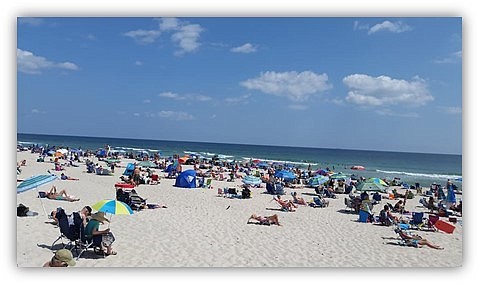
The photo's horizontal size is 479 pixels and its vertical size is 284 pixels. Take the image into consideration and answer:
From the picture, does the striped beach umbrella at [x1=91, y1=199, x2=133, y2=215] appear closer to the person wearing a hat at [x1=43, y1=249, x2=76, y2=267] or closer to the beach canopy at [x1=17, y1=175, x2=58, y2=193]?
the person wearing a hat at [x1=43, y1=249, x2=76, y2=267]

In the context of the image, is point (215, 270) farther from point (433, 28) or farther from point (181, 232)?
point (433, 28)

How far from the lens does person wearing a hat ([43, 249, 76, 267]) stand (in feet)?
22.2

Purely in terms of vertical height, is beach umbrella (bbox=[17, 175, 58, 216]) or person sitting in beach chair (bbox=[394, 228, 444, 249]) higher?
beach umbrella (bbox=[17, 175, 58, 216])

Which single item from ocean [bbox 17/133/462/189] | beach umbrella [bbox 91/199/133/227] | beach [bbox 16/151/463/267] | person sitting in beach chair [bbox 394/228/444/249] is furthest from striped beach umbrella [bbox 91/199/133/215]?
person sitting in beach chair [bbox 394/228/444/249]

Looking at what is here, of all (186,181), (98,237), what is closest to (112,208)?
(98,237)

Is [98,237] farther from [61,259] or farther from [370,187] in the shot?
[370,187]

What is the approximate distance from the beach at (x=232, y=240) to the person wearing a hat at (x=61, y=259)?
172mm

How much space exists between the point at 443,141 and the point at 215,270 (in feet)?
16.4

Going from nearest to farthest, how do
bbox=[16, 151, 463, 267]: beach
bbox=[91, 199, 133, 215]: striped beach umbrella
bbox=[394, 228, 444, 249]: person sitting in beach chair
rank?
1. bbox=[16, 151, 463, 267]: beach
2. bbox=[91, 199, 133, 215]: striped beach umbrella
3. bbox=[394, 228, 444, 249]: person sitting in beach chair

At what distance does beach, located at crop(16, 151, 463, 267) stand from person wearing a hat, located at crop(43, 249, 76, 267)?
172mm

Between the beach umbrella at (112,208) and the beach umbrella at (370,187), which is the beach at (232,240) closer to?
the beach umbrella at (112,208)

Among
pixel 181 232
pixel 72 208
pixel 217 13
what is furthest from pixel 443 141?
pixel 72 208

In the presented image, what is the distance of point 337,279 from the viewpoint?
6793 millimetres

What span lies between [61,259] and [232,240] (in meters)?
3.20
